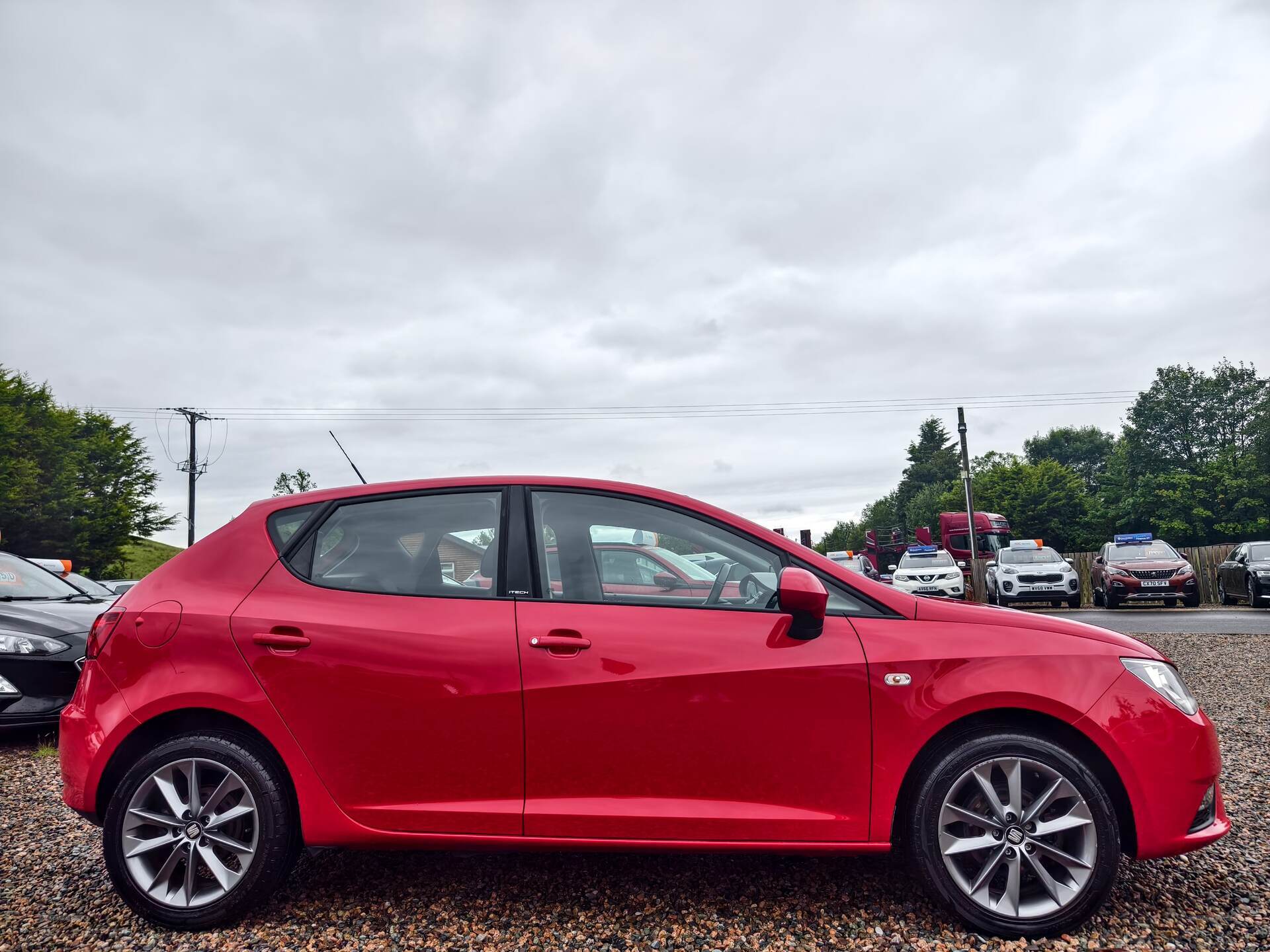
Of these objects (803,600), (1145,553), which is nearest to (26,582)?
(803,600)

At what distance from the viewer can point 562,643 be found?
9.41 ft

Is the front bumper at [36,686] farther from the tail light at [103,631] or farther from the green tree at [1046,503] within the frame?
the green tree at [1046,503]

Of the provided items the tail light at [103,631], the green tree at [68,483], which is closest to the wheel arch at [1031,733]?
the tail light at [103,631]

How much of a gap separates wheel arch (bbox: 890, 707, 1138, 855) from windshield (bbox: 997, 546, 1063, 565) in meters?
19.4

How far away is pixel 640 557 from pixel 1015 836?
159 centimetres

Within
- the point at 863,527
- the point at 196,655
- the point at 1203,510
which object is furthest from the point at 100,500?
the point at 863,527

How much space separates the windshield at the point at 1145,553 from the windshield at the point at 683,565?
A: 1951 cm

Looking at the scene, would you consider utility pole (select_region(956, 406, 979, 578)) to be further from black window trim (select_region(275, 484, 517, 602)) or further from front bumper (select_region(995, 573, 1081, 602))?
black window trim (select_region(275, 484, 517, 602))

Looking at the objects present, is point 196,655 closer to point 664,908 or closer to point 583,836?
point 583,836

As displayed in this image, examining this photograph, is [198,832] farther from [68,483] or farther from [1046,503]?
[1046,503]

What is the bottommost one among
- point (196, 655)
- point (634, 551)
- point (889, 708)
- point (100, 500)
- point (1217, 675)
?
point (1217, 675)

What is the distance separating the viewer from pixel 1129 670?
2844 millimetres

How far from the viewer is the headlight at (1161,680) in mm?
2838

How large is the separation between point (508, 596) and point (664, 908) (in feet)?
4.18
